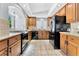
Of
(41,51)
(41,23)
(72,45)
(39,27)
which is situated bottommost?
(41,51)

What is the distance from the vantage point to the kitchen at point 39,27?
10.4 feet

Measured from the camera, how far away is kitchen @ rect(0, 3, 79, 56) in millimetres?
3166

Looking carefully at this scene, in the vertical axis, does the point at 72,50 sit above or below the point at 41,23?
below

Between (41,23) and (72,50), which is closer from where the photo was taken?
(72,50)

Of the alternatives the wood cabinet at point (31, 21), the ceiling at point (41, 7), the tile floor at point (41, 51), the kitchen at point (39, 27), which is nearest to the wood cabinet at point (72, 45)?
the kitchen at point (39, 27)

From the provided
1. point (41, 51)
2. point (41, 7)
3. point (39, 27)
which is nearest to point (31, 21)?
point (39, 27)

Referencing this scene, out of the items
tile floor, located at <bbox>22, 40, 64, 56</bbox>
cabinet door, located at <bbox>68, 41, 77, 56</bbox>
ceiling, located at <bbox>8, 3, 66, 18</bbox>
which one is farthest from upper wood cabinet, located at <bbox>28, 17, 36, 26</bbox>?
cabinet door, located at <bbox>68, 41, 77, 56</bbox>

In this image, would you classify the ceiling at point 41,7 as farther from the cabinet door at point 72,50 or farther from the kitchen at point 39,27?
the cabinet door at point 72,50

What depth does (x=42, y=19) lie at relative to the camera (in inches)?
510

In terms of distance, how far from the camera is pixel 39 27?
13.1 meters

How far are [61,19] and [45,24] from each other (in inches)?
269

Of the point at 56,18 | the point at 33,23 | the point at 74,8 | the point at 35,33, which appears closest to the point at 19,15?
the point at 56,18

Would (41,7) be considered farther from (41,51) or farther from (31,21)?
(31,21)

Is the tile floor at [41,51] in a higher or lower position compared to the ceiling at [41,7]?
lower
